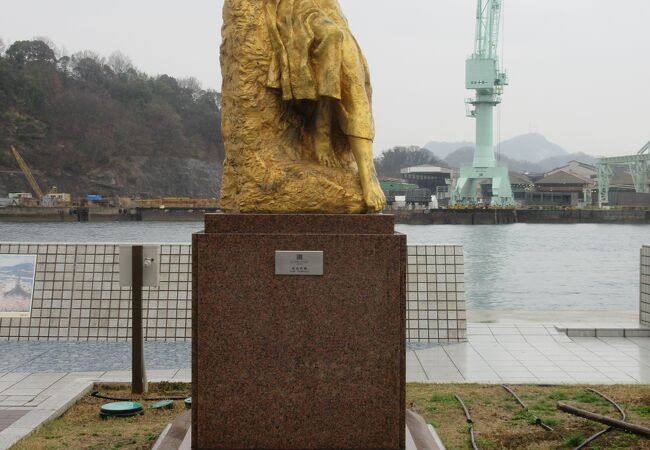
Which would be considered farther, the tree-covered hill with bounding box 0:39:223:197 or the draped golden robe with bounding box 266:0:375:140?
the tree-covered hill with bounding box 0:39:223:197

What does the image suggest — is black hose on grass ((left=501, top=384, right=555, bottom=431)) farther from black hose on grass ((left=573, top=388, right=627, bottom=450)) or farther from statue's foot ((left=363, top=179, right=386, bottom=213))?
statue's foot ((left=363, top=179, right=386, bottom=213))

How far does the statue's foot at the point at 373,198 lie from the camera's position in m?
4.50

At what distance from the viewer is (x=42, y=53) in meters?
67.2

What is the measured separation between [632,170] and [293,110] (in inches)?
2605

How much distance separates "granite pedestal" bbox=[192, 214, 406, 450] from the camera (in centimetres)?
420

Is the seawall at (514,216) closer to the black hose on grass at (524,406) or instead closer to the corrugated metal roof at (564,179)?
the corrugated metal roof at (564,179)

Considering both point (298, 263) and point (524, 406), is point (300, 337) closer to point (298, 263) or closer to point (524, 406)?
point (298, 263)

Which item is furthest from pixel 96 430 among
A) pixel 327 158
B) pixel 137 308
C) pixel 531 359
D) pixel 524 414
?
pixel 531 359

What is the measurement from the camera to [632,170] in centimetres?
6531

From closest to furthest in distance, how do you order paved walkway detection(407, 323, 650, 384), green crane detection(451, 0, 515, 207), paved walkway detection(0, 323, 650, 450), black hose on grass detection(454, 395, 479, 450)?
black hose on grass detection(454, 395, 479, 450), paved walkway detection(0, 323, 650, 450), paved walkway detection(407, 323, 650, 384), green crane detection(451, 0, 515, 207)

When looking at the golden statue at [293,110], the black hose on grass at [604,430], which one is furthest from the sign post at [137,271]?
the black hose on grass at [604,430]

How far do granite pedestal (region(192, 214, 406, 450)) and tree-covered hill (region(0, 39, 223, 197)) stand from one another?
6059cm

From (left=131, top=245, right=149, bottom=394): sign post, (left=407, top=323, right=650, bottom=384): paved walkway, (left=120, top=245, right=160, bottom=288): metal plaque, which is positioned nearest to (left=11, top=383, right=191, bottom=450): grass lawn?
(left=131, top=245, right=149, bottom=394): sign post

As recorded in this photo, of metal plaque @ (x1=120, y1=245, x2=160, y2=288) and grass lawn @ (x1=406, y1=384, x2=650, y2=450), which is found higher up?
metal plaque @ (x1=120, y1=245, x2=160, y2=288)
